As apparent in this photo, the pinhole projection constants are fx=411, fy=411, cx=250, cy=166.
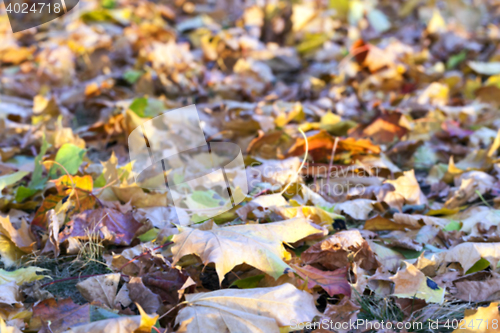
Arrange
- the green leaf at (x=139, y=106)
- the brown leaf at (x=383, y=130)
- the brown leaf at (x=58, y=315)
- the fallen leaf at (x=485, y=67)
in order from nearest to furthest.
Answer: the brown leaf at (x=58, y=315) < the brown leaf at (x=383, y=130) < the green leaf at (x=139, y=106) < the fallen leaf at (x=485, y=67)

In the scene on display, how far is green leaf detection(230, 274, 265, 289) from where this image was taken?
3.51 ft

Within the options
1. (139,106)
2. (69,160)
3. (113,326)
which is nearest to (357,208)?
(113,326)

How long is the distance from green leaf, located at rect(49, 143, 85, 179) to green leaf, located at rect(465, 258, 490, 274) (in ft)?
4.15

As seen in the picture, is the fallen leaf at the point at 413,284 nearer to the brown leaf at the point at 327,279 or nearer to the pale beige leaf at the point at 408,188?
the brown leaf at the point at 327,279

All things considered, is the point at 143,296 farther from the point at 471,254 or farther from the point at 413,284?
the point at 471,254

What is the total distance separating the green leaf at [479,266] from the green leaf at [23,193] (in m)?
1.38

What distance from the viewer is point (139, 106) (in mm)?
2166

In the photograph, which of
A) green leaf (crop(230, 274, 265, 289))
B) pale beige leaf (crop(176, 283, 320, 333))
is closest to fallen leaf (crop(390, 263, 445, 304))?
pale beige leaf (crop(176, 283, 320, 333))

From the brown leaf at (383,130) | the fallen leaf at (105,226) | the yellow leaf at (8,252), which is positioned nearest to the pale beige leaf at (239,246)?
the fallen leaf at (105,226)

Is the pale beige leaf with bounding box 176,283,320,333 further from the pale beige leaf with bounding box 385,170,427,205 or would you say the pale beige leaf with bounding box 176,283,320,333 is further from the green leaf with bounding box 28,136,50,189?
the green leaf with bounding box 28,136,50,189

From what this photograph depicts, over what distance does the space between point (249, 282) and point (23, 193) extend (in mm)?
850

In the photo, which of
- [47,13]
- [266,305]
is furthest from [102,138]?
[47,13]

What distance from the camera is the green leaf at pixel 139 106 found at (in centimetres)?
214

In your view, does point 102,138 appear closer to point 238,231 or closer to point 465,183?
point 238,231
